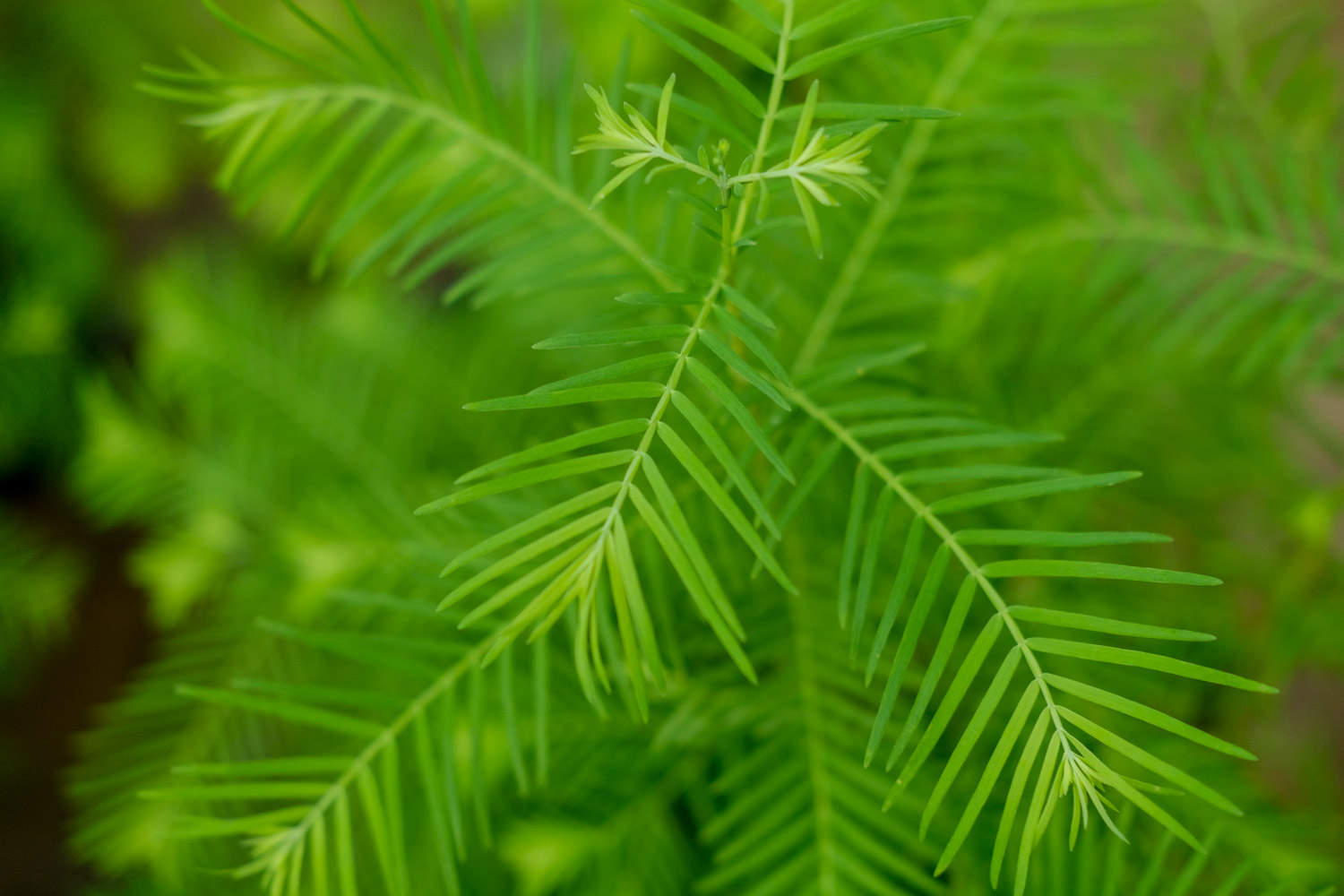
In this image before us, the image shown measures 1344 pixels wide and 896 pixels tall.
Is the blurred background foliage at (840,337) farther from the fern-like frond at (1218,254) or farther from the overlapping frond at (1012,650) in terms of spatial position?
the overlapping frond at (1012,650)

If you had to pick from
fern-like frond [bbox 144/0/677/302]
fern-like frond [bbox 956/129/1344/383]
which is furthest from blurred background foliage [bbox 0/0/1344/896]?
fern-like frond [bbox 144/0/677/302]

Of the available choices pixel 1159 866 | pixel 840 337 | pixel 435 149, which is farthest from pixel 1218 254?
pixel 435 149

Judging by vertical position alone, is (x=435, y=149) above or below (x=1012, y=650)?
above

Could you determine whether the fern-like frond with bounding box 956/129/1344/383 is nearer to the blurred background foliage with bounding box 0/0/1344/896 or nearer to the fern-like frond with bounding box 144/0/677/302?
the blurred background foliage with bounding box 0/0/1344/896

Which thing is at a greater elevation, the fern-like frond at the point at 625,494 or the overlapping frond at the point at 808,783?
the fern-like frond at the point at 625,494

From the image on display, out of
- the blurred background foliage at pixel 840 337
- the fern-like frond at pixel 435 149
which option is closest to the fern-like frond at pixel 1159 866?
the blurred background foliage at pixel 840 337

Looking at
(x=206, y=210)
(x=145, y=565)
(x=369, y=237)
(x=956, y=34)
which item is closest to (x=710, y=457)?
(x=956, y=34)

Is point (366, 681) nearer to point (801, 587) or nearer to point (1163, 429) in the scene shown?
point (801, 587)

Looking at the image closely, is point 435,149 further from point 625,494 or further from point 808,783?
point 808,783
